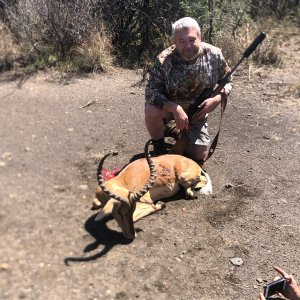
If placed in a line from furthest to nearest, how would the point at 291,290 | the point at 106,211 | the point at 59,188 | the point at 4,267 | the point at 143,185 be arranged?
1. the point at 59,188
2. the point at 143,185
3. the point at 106,211
4. the point at 291,290
5. the point at 4,267

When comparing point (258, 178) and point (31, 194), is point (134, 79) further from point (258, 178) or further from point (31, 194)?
point (31, 194)

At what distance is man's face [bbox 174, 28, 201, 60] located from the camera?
5168 mm

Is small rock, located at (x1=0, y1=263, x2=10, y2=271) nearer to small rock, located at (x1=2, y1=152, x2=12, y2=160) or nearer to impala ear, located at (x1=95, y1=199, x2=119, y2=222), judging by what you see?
impala ear, located at (x1=95, y1=199, x2=119, y2=222)

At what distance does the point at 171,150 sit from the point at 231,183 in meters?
0.86

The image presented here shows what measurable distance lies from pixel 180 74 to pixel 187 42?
0.48 meters

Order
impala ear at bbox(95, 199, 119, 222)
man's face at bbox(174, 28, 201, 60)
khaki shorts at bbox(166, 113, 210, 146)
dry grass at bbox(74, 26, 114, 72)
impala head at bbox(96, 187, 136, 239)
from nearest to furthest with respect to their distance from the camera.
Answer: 1. impala head at bbox(96, 187, 136, 239)
2. impala ear at bbox(95, 199, 119, 222)
3. man's face at bbox(174, 28, 201, 60)
4. khaki shorts at bbox(166, 113, 210, 146)
5. dry grass at bbox(74, 26, 114, 72)

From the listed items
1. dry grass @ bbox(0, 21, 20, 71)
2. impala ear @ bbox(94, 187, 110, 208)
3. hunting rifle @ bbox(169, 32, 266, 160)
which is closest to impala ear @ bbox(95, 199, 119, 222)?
impala ear @ bbox(94, 187, 110, 208)

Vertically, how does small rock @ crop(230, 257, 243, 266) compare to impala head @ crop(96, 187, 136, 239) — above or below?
below

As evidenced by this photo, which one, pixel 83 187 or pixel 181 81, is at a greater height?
pixel 181 81

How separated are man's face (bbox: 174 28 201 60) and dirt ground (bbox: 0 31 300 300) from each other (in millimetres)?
1573

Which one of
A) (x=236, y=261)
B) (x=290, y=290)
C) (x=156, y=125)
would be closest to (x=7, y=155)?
(x=156, y=125)

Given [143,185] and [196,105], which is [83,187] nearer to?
[143,185]

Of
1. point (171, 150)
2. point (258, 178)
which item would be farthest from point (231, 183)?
point (171, 150)

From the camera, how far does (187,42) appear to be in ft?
17.1
